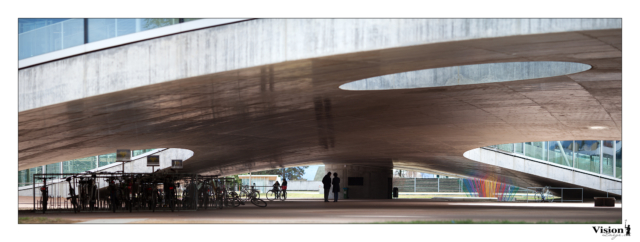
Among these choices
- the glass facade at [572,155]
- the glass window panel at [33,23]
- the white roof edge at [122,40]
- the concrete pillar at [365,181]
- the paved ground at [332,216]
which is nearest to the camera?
the white roof edge at [122,40]

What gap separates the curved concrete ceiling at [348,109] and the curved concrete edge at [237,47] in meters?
0.20

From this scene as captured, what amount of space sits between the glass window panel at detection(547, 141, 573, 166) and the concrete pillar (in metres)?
11.0

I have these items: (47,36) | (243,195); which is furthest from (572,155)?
(47,36)

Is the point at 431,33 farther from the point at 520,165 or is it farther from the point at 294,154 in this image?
the point at 520,165

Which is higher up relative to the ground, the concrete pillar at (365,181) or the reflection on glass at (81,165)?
the reflection on glass at (81,165)

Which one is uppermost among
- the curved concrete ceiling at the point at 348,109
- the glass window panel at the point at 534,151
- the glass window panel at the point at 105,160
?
the curved concrete ceiling at the point at 348,109

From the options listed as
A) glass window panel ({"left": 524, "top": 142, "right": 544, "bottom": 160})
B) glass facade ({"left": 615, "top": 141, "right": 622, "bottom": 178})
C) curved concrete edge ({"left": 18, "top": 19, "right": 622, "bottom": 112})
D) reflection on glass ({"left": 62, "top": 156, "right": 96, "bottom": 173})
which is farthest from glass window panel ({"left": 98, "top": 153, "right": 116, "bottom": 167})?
glass facade ({"left": 615, "top": 141, "right": 622, "bottom": 178})

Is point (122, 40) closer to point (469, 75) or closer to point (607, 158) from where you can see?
point (469, 75)

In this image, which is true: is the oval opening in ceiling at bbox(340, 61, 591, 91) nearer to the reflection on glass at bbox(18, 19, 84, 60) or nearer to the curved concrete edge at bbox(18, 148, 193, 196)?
the reflection on glass at bbox(18, 19, 84, 60)

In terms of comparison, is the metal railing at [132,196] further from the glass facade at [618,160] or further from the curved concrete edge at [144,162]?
the glass facade at [618,160]

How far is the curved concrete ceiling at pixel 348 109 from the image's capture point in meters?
11.9

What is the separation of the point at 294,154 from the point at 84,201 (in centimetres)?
1677

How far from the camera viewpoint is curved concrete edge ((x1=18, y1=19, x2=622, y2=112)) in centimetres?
1050
